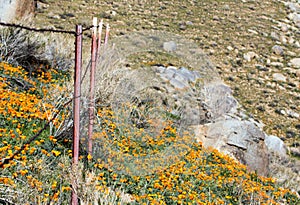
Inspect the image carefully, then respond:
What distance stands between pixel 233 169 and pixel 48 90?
10.7 feet

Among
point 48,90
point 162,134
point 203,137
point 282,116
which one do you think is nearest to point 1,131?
point 48,90

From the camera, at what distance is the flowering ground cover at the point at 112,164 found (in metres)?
Answer: 4.86

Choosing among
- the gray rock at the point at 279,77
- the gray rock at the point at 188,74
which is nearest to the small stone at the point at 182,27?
the gray rock at the point at 279,77

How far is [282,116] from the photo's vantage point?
14.6 m

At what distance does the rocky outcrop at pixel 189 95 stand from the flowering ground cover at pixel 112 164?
547 mm

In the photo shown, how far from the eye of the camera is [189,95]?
8898mm

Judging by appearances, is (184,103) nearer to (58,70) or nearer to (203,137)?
(203,137)

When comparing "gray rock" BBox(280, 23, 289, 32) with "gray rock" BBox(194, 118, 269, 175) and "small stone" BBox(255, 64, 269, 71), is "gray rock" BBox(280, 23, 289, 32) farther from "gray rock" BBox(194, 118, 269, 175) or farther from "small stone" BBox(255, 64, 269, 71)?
"gray rock" BBox(194, 118, 269, 175)

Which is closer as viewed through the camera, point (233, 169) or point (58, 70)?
point (233, 169)

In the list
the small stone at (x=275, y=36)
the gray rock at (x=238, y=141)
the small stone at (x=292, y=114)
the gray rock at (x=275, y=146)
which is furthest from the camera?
the small stone at (x=275, y=36)

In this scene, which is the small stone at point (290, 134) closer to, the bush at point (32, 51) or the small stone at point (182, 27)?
the bush at point (32, 51)

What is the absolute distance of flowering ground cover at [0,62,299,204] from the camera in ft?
15.9

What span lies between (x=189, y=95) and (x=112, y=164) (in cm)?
328

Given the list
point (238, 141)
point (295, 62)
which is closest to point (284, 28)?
point (295, 62)
